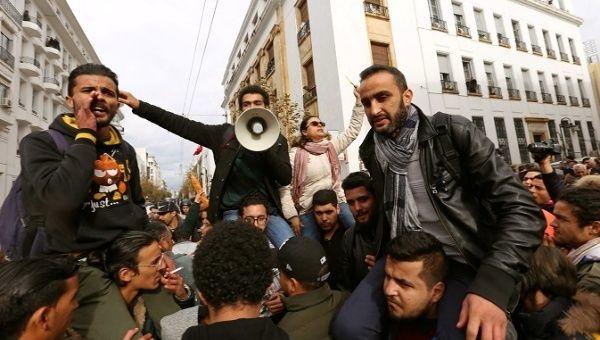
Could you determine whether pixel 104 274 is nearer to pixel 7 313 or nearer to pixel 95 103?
pixel 7 313

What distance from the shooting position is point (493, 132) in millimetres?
19328

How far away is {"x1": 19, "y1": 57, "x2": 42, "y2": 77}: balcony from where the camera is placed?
24891 mm

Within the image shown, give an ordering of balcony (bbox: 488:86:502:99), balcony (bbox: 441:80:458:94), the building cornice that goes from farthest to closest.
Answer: the building cornice < balcony (bbox: 488:86:502:99) < balcony (bbox: 441:80:458:94)

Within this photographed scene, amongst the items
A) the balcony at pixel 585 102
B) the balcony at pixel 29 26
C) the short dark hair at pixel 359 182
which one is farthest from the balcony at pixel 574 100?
the balcony at pixel 29 26

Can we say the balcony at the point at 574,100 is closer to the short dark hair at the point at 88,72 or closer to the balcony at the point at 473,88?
the balcony at the point at 473,88

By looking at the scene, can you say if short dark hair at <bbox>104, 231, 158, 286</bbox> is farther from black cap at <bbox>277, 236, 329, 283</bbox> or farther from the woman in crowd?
the woman in crowd

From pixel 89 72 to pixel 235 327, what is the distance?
5.76ft

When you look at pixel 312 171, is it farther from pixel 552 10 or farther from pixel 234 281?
pixel 552 10

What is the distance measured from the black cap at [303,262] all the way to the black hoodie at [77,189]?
1.03m

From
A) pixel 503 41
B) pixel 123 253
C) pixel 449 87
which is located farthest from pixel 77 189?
pixel 503 41

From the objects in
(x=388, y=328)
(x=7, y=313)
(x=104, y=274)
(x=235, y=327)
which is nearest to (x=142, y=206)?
(x=104, y=274)

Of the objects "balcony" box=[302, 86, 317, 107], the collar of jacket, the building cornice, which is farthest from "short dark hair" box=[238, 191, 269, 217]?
the building cornice

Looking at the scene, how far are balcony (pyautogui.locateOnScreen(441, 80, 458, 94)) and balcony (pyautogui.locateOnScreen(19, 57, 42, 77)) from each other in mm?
27540

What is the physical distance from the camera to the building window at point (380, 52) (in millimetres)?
15586
